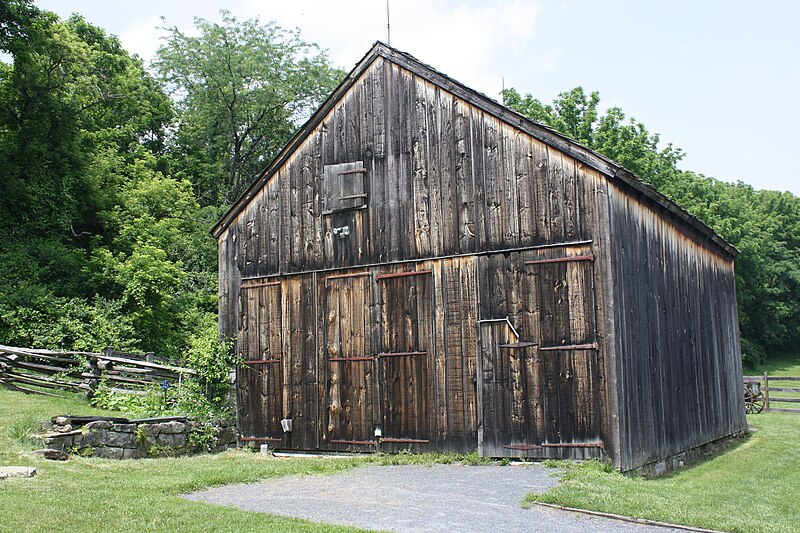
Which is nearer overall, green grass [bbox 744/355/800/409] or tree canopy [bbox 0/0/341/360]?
tree canopy [bbox 0/0/341/360]

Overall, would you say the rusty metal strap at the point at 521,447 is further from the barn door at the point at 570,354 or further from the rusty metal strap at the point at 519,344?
the rusty metal strap at the point at 519,344

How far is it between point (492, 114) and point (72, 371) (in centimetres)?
1307

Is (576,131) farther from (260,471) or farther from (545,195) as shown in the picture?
(260,471)

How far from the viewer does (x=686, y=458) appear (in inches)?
596

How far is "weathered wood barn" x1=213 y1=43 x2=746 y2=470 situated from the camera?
506 inches

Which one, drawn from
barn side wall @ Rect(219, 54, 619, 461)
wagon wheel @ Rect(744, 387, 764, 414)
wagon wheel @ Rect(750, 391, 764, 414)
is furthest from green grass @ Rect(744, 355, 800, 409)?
barn side wall @ Rect(219, 54, 619, 461)

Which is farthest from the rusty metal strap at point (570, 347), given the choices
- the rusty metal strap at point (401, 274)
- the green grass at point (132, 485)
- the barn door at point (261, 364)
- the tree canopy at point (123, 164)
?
the tree canopy at point (123, 164)

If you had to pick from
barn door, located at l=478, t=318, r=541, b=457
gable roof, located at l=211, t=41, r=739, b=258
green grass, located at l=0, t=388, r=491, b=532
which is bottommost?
green grass, located at l=0, t=388, r=491, b=532

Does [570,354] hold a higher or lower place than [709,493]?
higher

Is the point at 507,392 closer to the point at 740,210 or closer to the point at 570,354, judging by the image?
the point at 570,354

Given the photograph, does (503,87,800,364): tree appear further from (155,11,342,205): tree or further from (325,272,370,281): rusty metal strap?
(325,272,370,281): rusty metal strap

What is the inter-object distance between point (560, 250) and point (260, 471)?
5.95 metres

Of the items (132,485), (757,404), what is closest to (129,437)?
(132,485)

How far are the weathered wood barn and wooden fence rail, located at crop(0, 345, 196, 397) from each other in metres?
4.94
